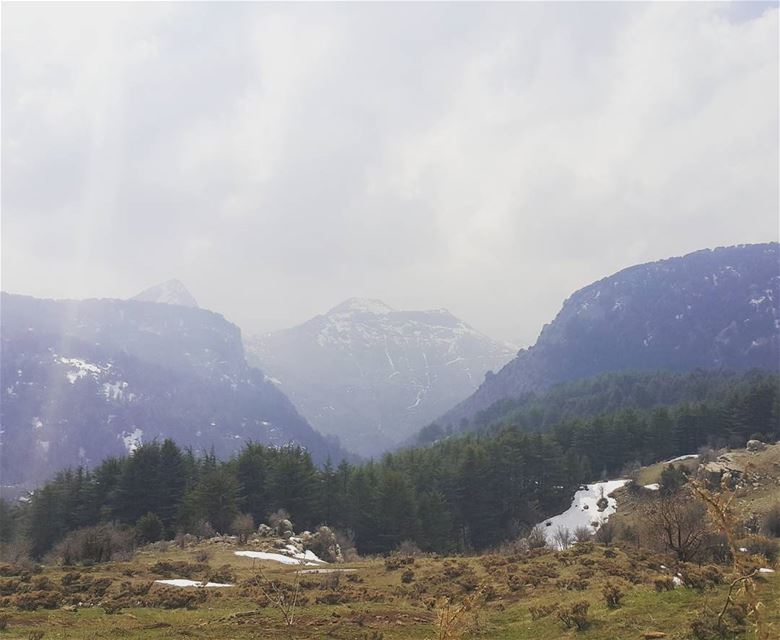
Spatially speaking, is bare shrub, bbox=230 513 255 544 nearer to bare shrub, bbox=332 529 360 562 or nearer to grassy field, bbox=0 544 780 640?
bare shrub, bbox=332 529 360 562

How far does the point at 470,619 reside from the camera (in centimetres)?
2112

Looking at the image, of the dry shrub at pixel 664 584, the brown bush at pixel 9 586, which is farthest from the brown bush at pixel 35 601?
the dry shrub at pixel 664 584

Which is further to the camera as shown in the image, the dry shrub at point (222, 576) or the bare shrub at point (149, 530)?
the bare shrub at point (149, 530)

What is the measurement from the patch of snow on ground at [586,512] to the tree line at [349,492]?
2524 millimetres

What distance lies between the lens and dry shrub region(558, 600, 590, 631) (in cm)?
1830

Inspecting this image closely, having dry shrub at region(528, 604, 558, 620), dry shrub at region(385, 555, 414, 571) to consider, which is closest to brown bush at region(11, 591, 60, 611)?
dry shrub at region(528, 604, 558, 620)

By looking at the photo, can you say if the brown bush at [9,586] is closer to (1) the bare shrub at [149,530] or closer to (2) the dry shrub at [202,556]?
(2) the dry shrub at [202,556]

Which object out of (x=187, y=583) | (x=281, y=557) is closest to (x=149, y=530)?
(x=281, y=557)

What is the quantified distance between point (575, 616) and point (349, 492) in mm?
61285

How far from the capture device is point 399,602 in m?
27.5

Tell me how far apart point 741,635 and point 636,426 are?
10419 cm

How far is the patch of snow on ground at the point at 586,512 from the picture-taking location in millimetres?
79344

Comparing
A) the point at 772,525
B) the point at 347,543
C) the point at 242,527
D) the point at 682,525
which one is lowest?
the point at 347,543

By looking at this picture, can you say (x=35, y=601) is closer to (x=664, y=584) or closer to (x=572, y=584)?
(x=572, y=584)
